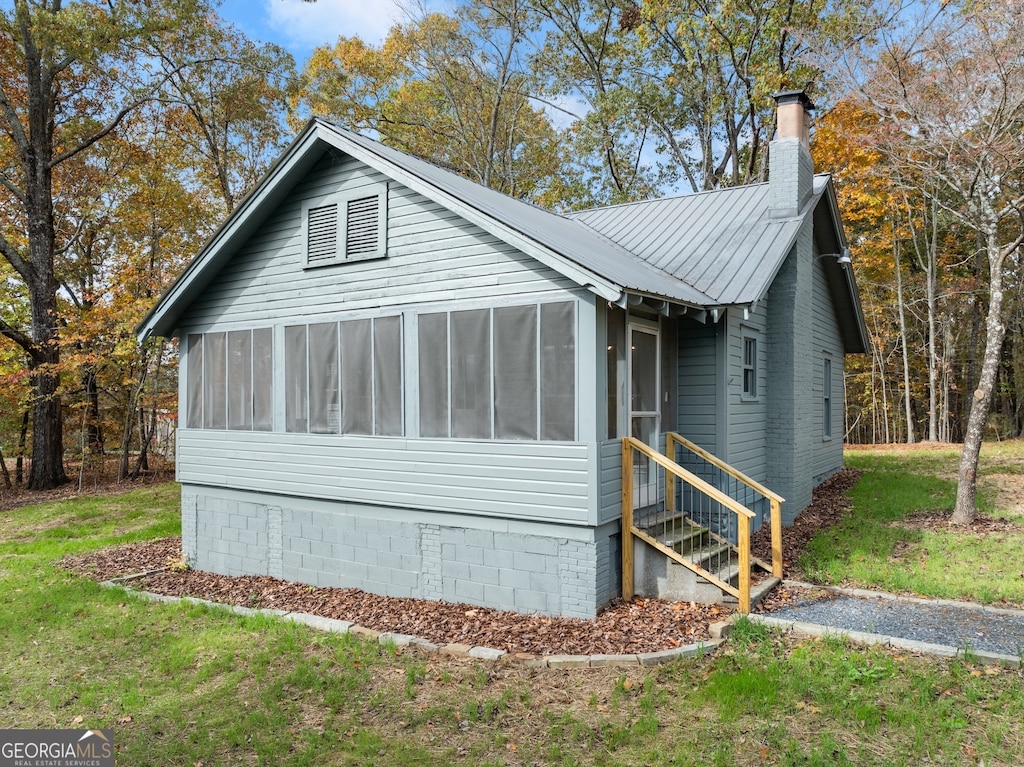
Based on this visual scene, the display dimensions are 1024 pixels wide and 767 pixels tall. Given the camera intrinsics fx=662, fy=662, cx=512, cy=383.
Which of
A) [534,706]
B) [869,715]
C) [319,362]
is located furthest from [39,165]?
[869,715]

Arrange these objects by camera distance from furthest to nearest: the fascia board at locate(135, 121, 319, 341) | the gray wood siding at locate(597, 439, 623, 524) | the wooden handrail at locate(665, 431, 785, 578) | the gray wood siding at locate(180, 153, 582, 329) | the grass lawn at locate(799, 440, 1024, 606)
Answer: the fascia board at locate(135, 121, 319, 341), the wooden handrail at locate(665, 431, 785, 578), the gray wood siding at locate(180, 153, 582, 329), the grass lawn at locate(799, 440, 1024, 606), the gray wood siding at locate(597, 439, 623, 524)

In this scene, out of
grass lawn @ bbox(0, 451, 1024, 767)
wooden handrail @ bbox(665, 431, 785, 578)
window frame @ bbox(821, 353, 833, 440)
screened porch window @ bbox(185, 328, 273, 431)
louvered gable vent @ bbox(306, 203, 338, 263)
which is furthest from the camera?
window frame @ bbox(821, 353, 833, 440)

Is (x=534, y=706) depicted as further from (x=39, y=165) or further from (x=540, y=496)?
(x=39, y=165)

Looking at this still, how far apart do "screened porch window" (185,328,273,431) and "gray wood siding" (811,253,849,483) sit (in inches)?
390

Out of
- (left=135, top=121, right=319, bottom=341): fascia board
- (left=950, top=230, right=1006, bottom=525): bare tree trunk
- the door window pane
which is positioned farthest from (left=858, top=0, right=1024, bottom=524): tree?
(left=135, top=121, right=319, bottom=341): fascia board

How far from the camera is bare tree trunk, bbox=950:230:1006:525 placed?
32.6 feet

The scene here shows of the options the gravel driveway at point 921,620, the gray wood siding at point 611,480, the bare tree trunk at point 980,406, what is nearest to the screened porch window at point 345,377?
the gray wood siding at point 611,480

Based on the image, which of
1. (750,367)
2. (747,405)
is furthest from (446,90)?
(747,405)

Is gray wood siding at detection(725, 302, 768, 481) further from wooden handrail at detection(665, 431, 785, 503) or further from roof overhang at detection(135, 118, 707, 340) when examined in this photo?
roof overhang at detection(135, 118, 707, 340)

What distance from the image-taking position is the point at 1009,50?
988cm

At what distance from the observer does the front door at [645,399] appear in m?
7.78

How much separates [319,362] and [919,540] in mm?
8722

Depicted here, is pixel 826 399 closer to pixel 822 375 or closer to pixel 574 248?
pixel 822 375

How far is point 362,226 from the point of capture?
8719 millimetres
